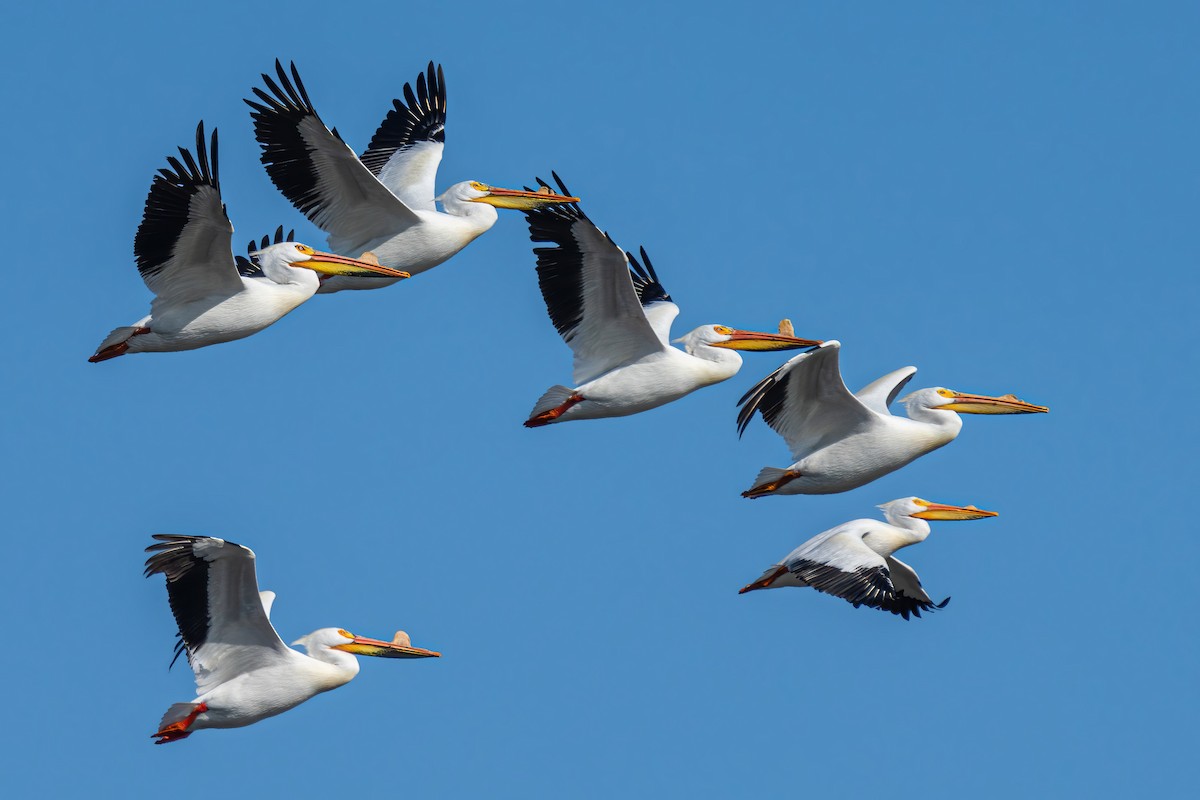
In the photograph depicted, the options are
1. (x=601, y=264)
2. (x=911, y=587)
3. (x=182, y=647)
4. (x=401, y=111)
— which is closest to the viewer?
(x=182, y=647)

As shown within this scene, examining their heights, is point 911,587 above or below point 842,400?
below

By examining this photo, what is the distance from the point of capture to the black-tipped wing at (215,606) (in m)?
12.8

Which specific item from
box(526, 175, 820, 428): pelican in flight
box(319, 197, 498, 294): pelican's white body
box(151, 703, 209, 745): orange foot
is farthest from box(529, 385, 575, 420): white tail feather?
box(151, 703, 209, 745): orange foot

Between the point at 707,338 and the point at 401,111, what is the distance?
4.17 meters

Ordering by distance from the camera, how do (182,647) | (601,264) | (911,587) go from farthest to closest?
1. (911,587)
2. (601,264)
3. (182,647)

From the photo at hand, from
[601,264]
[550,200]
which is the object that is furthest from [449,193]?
[601,264]

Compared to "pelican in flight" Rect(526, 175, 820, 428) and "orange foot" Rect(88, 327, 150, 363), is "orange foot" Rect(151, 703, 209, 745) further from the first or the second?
"pelican in flight" Rect(526, 175, 820, 428)

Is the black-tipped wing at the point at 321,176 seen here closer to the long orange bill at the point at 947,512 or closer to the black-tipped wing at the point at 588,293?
the black-tipped wing at the point at 588,293

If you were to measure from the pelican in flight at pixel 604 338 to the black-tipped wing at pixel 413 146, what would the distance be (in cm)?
268

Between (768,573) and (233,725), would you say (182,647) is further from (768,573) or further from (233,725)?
(768,573)

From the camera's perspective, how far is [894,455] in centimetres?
1443

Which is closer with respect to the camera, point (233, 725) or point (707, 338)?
point (233, 725)

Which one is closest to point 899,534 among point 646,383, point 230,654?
point 646,383

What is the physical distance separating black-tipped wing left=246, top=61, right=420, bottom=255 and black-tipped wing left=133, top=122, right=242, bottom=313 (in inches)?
57.5
